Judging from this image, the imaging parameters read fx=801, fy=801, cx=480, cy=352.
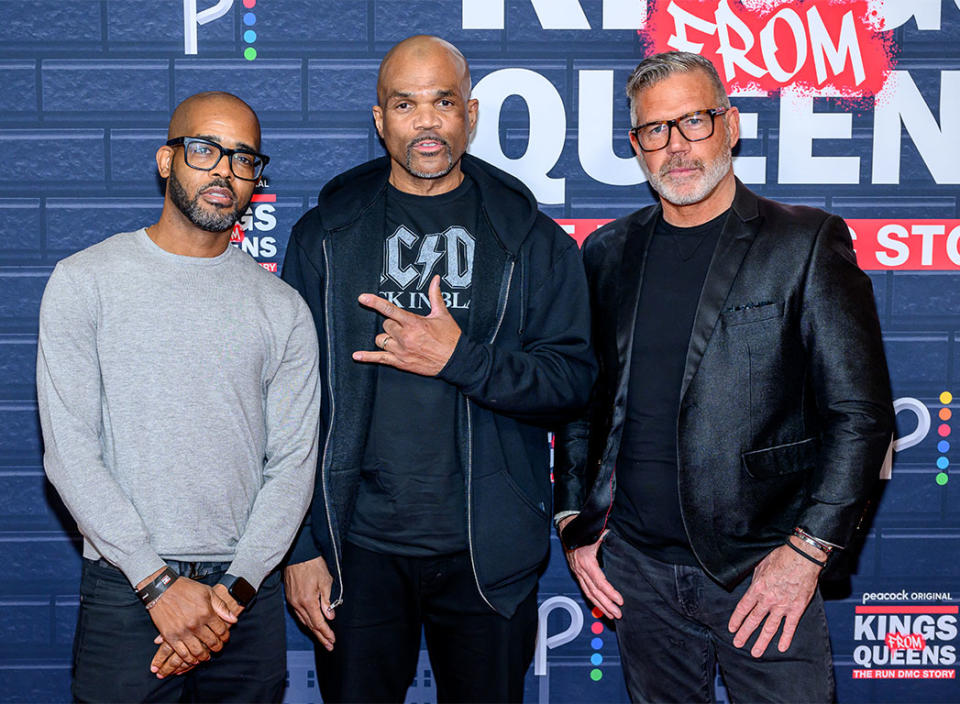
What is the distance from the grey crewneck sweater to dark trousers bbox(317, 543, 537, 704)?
10.7 inches

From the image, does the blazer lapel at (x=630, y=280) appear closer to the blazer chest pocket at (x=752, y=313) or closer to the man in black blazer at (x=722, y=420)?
the man in black blazer at (x=722, y=420)

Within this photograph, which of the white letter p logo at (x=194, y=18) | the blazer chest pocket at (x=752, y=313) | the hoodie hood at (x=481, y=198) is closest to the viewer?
the blazer chest pocket at (x=752, y=313)

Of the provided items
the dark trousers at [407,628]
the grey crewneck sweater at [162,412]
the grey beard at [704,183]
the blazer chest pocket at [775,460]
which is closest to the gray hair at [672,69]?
the grey beard at [704,183]

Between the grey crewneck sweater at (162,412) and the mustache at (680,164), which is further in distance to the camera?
the mustache at (680,164)

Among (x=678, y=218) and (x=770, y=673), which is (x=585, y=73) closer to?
(x=678, y=218)

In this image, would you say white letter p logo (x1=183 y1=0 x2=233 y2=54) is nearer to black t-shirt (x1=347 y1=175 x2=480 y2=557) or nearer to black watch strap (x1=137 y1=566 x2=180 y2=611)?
black t-shirt (x1=347 y1=175 x2=480 y2=557)

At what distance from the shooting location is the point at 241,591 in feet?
6.39

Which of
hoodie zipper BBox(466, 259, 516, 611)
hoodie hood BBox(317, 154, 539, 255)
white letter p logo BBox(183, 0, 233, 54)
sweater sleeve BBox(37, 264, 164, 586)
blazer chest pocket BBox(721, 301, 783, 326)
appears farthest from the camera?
white letter p logo BBox(183, 0, 233, 54)

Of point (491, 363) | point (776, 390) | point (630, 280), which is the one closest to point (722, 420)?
point (776, 390)

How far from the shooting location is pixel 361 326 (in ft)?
7.16

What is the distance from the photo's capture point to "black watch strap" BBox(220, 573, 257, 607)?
76.3 inches

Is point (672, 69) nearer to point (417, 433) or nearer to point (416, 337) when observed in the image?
point (416, 337)

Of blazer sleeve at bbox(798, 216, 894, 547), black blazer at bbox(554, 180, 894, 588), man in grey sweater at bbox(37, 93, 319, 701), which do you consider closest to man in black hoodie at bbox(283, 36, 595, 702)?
man in grey sweater at bbox(37, 93, 319, 701)

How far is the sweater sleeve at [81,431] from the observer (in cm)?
185
